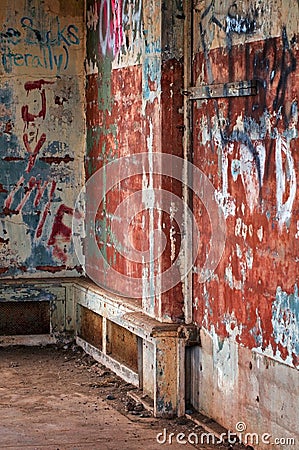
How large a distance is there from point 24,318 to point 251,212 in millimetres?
3389

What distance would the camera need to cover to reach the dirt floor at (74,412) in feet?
16.8

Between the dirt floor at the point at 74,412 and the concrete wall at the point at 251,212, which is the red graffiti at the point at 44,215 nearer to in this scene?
the dirt floor at the point at 74,412

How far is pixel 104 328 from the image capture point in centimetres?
691

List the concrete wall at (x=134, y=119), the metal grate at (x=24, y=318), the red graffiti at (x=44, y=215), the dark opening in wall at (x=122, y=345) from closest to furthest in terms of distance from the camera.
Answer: the concrete wall at (x=134, y=119)
the dark opening in wall at (x=122, y=345)
the metal grate at (x=24, y=318)
the red graffiti at (x=44, y=215)

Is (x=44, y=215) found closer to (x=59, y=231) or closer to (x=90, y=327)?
(x=59, y=231)

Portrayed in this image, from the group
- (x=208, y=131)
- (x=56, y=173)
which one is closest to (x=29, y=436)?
(x=208, y=131)

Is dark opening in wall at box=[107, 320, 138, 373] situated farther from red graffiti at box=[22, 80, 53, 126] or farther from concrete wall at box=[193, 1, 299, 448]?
red graffiti at box=[22, 80, 53, 126]

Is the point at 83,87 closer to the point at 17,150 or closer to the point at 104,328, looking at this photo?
the point at 17,150

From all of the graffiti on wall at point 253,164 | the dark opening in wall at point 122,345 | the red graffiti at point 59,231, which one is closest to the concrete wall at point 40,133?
the red graffiti at point 59,231

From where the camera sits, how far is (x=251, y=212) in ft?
16.1

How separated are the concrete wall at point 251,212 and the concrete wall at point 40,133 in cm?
240

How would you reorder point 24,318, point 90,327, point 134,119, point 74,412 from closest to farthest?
point 74,412 → point 134,119 → point 90,327 → point 24,318

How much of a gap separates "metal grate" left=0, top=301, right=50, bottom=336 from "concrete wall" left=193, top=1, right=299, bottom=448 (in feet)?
7.93

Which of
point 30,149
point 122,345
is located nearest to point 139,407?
point 122,345
